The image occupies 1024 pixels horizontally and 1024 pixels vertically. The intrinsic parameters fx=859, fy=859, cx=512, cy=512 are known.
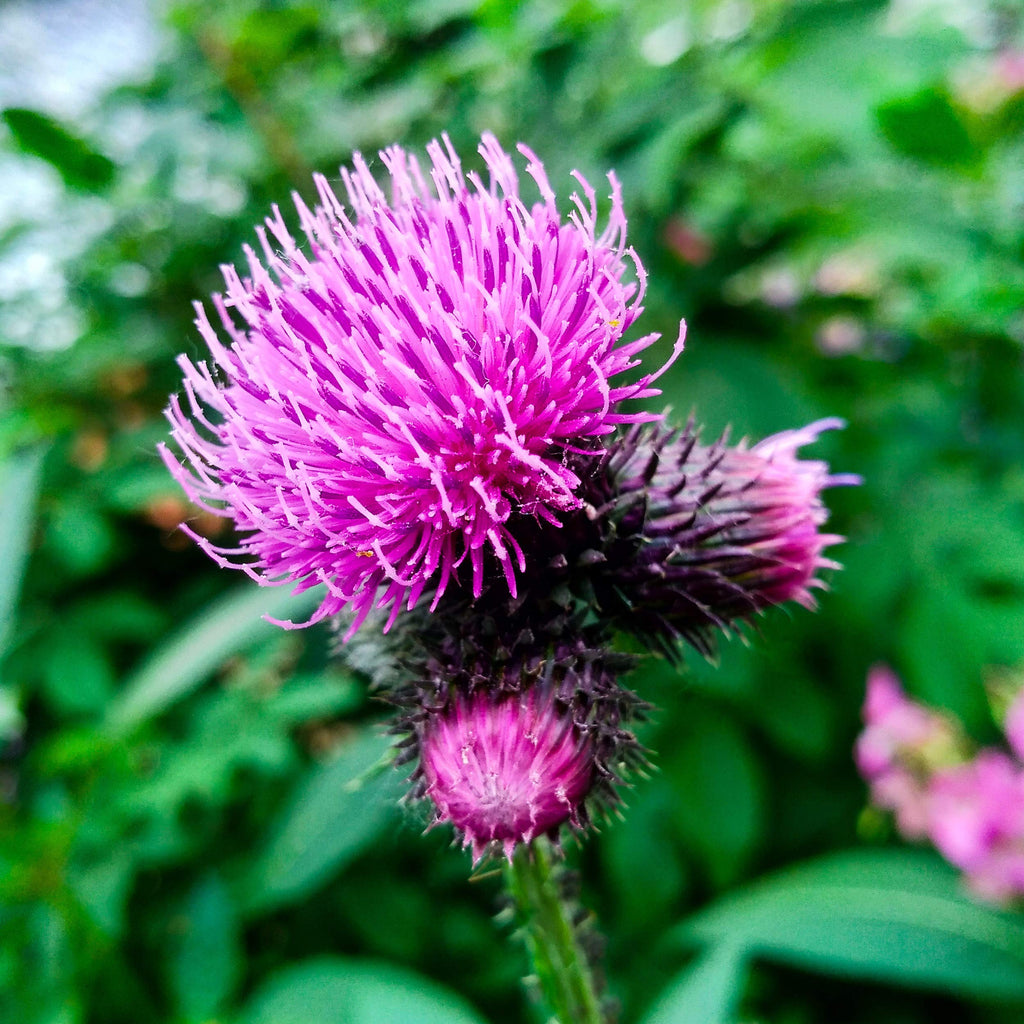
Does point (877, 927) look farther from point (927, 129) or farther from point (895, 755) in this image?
point (927, 129)

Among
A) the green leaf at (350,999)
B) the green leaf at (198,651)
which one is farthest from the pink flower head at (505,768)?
the green leaf at (198,651)

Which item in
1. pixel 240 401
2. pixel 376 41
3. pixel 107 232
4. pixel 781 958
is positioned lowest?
pixel 781 958

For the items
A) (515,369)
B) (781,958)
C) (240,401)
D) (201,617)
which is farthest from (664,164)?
(781,958)

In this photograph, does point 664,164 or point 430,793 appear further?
point 664,164

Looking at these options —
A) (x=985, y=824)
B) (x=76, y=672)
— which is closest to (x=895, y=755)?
(x=985, y=824)

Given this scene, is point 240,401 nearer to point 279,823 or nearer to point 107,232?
point 279,823

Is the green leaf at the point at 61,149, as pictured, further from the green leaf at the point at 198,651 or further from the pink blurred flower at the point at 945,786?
the pink blurred flower at the point at 945,786
